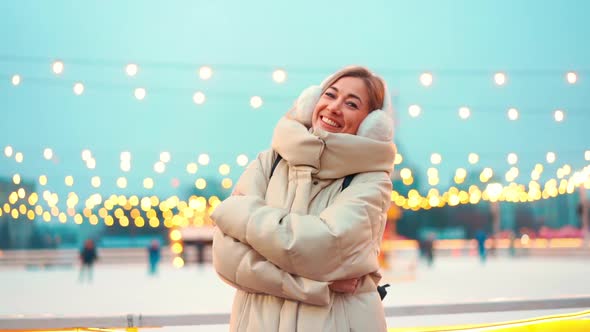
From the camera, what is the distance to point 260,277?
1617 mm

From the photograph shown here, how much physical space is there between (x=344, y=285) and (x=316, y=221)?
0.52 ft

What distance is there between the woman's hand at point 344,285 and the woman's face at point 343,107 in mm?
351

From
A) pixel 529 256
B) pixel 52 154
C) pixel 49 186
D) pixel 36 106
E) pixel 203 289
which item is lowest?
pixel 529 256

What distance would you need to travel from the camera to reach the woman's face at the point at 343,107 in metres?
1.79

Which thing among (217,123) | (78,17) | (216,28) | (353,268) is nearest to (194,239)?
(353,268)

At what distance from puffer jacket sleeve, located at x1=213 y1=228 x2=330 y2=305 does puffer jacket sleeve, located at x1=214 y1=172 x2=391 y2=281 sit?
0.05ft

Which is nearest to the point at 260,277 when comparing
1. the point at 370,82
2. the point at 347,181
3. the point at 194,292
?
the point at 347,181

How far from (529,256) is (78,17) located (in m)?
26.4

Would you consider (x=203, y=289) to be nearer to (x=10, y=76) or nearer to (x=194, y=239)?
(x=10, y=76)

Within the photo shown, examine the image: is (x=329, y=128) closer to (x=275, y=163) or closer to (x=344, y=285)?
(x=275, y=163)

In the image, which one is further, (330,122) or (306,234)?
(330,122)

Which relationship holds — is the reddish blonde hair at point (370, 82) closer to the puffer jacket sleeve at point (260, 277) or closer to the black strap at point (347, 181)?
the black strap at point (347, 181)

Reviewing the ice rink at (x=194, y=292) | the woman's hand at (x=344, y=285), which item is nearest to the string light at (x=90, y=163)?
the ice rink at (x=194, y=292)

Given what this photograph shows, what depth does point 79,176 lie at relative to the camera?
12.2m
